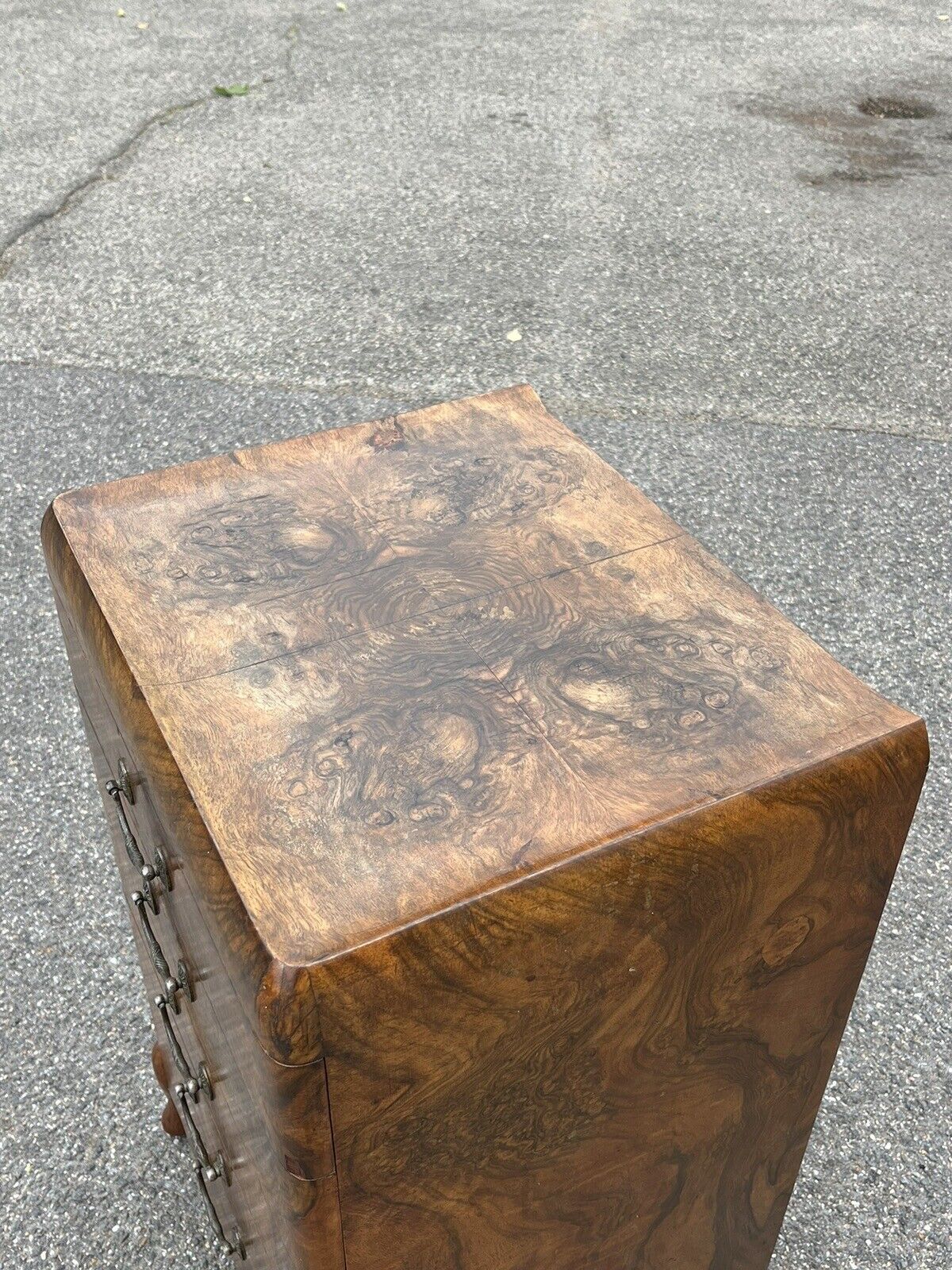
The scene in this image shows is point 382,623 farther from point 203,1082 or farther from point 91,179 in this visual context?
point 91,179

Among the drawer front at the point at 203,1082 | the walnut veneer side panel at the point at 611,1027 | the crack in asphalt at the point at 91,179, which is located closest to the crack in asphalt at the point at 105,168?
the crack in asphalt at the point at 91,179

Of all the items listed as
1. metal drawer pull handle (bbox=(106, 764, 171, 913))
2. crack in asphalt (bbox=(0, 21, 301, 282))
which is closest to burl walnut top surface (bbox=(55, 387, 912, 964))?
metal drawer pull handle (bbox=(106, 764, 171, 913))

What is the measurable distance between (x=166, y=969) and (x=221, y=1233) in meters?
0.37

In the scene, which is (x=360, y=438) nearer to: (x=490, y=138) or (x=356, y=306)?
(x=356, y=306)

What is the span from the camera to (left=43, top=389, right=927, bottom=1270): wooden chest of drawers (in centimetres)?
75

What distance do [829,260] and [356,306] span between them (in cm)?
133

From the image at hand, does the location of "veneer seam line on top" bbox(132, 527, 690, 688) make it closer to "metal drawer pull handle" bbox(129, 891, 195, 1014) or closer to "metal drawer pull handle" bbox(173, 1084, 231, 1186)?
"metal drawer pull handle" bbox(129, 891, 195, 1014)

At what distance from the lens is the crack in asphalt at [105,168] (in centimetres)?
347

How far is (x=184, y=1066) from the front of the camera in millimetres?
1180

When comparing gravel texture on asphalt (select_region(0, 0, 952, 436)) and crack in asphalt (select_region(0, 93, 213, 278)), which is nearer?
gravel texture on asphalt (select_region(0, 0, 952, 436))

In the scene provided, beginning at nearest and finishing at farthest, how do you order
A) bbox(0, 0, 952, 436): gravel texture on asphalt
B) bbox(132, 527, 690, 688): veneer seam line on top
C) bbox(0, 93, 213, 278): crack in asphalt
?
bbox(132, 527, 690, 688): veneer seam line on top < bbox(0, 0, 952, 436): gravel texture on asphalt < bbox(0, 93, 213, 278): crack in asphalt

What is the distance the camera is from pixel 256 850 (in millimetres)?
770

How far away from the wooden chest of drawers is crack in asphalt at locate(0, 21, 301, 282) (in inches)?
105

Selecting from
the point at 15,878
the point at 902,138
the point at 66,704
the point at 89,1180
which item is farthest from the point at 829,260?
the point at 89,1180
